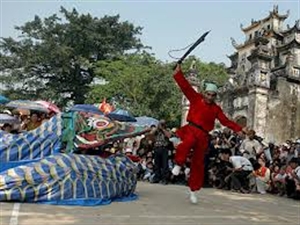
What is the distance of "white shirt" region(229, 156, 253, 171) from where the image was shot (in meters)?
12.3

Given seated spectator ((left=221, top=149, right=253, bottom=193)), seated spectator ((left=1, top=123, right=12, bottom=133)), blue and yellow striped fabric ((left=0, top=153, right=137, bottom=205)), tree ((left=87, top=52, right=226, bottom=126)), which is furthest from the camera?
tree ((left=87, top=52, right=226, bottom=126))

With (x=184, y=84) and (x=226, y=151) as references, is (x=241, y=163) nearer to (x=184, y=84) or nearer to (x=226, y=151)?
(x=226, y=151)

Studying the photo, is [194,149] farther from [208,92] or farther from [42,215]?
[42,215]

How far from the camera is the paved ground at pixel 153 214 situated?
244 inches

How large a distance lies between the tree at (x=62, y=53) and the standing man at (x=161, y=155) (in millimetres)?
28557

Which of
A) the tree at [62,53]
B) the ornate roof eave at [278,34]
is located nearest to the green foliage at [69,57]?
the tree at [62,53]

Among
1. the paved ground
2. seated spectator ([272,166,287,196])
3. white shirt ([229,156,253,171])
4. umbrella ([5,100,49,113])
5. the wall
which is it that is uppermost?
the wall

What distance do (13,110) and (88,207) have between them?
5603 mm

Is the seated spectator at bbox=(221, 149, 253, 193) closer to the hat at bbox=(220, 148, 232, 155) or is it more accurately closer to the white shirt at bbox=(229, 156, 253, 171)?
the white shirt at bbox=(229, 156, 253, 171)

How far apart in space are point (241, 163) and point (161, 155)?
1.94 m

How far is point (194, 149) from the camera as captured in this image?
8.28 m

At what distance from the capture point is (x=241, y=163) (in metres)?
12.4

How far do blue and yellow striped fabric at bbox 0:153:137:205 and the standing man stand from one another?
4.75 metres

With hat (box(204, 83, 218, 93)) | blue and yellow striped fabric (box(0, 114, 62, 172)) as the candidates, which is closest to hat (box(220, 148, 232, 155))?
hat (box(204, 83, 218, 93))
